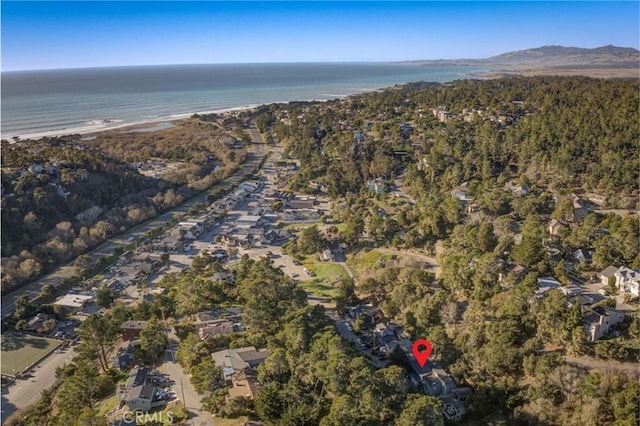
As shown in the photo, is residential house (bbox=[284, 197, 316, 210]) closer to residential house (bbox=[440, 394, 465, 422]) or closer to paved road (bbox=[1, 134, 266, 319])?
paved road (bbox=[1, 134, 266, 319])

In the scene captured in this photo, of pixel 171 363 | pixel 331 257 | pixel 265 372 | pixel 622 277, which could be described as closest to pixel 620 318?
pixel 622 277

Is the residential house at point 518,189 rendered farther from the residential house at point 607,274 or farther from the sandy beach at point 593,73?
the sandy beach at point 593,73

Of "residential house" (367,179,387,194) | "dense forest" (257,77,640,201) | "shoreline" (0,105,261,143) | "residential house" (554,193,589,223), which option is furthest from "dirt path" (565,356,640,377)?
"shoreline" (0,105,261,143)

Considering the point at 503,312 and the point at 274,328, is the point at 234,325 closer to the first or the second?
the point at 274,328

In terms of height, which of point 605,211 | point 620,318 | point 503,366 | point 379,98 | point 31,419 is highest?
point 379,98

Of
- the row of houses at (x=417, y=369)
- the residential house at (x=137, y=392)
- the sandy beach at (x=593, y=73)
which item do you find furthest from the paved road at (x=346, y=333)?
the sandy beach at (x=593, y=73)

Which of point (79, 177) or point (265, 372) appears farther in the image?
point (79, 177)

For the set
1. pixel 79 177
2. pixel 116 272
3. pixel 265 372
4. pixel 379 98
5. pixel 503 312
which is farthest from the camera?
pixel 379 98
